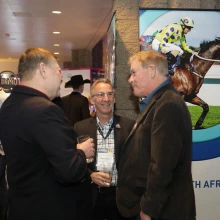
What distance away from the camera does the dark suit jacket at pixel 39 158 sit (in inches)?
62.2

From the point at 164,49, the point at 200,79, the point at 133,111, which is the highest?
the point at 164,49

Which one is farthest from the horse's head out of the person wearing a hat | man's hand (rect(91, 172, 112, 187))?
the person wearing a hat

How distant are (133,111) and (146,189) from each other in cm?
152

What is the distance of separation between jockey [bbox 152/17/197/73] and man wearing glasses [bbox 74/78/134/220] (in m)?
0.60

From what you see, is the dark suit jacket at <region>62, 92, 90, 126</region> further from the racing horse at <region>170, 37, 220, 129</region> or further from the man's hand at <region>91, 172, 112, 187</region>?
the man's hand at <region>91, 172, 112, 187</region>

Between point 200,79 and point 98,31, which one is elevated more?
point 98,31

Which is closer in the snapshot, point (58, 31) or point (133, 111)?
point (133, 111)

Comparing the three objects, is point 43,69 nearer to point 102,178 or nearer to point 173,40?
point 102,178

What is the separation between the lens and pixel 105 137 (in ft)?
8.14

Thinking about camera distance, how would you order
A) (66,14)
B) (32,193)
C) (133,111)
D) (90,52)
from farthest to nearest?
(90,52) < (66,14) < (133,111) < (32,193)

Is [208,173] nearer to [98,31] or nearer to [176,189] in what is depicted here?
[176,189]

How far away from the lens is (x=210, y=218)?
116 inches

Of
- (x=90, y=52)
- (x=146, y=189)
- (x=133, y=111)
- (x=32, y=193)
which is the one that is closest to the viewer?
(x=32, y=193)

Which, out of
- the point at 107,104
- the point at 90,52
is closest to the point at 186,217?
the point at 107,104
